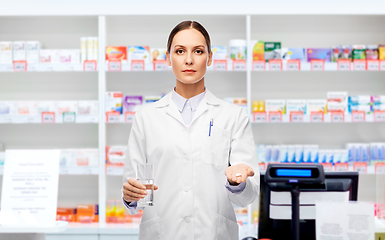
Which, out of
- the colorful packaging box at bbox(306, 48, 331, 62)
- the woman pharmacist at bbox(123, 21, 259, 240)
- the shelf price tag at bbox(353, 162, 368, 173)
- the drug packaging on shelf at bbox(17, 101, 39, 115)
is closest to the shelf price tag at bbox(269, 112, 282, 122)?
the colorful packaging box at bbox(306, 48, 331, 62)

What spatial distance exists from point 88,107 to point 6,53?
0.89 meters

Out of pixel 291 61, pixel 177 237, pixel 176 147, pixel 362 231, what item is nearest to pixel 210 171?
pixel 176 147

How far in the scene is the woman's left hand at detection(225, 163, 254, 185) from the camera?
1.23 m

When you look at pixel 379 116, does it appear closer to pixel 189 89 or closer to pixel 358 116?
pixel 358 116

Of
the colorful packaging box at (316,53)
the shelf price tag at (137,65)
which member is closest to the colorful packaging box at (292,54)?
the colorful packaging box at (316,53)

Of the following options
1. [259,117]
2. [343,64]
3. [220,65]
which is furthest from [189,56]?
[343,64]

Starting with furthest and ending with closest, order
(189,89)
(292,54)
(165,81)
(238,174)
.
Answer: (165,81) < (292,54) < (189,89) < (238,174)

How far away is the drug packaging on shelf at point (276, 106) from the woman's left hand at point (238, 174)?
2.25 m

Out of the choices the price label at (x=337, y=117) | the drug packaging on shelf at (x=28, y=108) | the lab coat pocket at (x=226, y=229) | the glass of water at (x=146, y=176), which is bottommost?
the lab coat pocket at (x=226, y=229)

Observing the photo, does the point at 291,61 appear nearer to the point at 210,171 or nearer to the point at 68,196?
the point at 210,171

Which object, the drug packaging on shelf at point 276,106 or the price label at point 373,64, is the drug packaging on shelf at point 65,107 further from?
the price label at point 373,64

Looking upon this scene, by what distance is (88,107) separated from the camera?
3.49 m

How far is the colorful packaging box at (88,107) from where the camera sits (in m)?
3.49

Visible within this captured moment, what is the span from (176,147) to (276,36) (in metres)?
2.78
